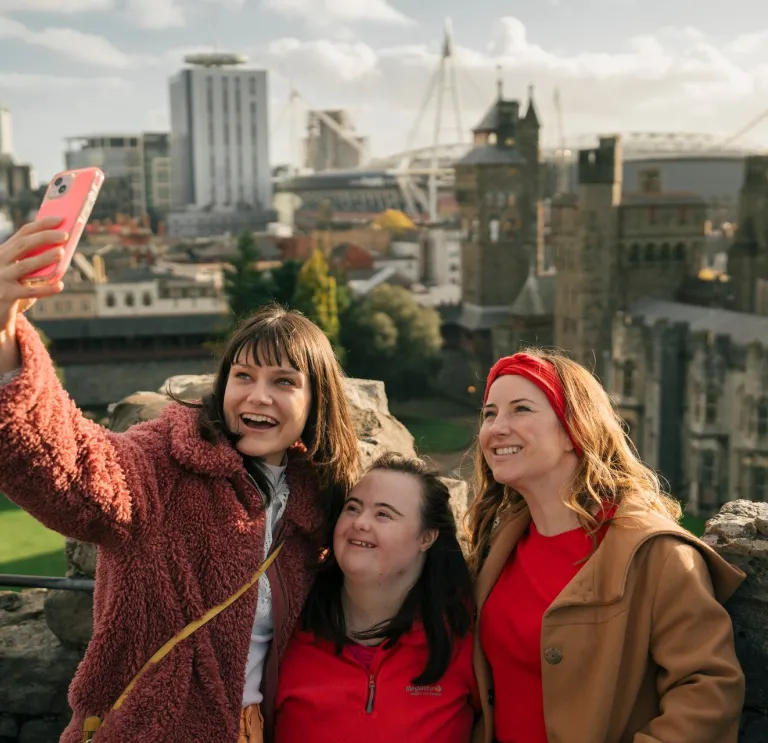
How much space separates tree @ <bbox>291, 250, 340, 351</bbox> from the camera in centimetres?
3519

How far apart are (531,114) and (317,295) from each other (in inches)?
957

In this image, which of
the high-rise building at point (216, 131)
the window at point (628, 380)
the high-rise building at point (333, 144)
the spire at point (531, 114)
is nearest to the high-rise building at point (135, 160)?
the high-rise building at point (216, 131)

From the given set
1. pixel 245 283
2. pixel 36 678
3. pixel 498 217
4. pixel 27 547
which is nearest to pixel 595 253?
pixel 245 283

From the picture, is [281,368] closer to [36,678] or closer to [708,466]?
[36,678]

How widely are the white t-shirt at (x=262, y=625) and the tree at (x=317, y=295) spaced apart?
3143cm

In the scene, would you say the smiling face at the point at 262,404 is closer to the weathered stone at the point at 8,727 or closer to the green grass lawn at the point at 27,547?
the weathered stone at the point at 8,727

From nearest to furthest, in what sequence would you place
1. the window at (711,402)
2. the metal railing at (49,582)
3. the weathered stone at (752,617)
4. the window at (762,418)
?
the weathered stone at (752,617) → the metal railing at (49,582) → the window at (762,418) → the window at (711,402)

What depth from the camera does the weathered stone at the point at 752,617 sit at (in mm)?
3316

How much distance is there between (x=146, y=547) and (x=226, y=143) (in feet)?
424

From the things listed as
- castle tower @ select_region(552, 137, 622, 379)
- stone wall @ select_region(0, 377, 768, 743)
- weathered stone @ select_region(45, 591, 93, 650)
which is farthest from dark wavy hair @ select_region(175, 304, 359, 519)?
castle tower @ select_region(552, 137, 622, 379)

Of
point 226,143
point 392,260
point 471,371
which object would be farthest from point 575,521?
point 226,143

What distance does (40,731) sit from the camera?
4398 mm

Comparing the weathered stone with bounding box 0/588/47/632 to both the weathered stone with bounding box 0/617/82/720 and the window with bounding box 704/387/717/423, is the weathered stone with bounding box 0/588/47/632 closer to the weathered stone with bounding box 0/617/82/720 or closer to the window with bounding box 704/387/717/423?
the weathered stone with bounding box 0/617/82/720

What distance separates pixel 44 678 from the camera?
444 cm
